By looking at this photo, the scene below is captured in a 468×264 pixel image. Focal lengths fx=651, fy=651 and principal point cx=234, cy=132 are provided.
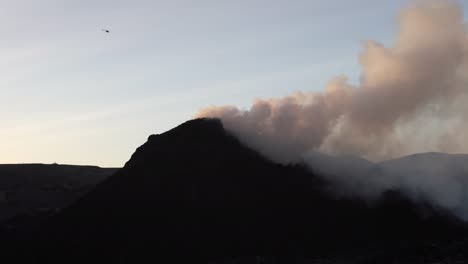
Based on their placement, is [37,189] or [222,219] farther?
[37,189]

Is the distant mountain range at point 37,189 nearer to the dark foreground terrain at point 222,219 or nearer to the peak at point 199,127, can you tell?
the dark foreground terrain at point 222,219

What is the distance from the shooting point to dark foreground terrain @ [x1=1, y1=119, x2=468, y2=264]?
6406 cm

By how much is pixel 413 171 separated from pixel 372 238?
16684 mm

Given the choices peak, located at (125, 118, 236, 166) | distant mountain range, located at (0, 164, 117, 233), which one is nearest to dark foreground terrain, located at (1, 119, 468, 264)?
peak, located at (125, 118, 236, 166)

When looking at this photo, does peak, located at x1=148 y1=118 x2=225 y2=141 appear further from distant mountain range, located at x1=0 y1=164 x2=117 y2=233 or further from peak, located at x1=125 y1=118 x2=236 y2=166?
distant mountain range, located at x1=0 y1=164 x2=117 y2=233

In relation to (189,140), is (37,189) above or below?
below

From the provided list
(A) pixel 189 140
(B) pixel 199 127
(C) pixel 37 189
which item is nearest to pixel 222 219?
(A) pixel 189 140

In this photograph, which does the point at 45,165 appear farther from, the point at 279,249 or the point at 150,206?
the point at 279,249

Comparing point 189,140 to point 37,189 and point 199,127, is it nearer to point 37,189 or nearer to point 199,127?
point 199,127

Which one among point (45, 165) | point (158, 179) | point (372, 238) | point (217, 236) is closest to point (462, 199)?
point (372, 238)

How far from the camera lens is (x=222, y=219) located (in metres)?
68.5

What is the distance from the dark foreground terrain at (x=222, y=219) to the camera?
64062mm

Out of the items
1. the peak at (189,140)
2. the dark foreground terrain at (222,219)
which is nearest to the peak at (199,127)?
the peak at (189,140)

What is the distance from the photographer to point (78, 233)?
226ft
